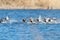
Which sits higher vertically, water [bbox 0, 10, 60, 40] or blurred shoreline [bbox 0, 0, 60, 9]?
water [bbox 0, 10, 60, 40]

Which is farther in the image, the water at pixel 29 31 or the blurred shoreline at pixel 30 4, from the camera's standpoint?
the blurred shoreline at pixel 30 4

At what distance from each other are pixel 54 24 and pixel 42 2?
18226 millimetres

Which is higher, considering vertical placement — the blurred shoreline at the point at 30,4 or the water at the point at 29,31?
the water at the point at 29,31

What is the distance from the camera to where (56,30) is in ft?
57.8

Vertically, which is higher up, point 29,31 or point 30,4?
point 29,31

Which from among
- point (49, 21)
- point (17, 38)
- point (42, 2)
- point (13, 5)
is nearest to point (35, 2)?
point (42, 2)

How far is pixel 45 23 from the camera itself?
2041 cm

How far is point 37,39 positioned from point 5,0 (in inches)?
900

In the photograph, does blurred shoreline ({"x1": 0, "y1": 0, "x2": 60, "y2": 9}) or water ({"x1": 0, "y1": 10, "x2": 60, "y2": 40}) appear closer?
water ({"x1": 0, "y1": 10, "x2": 60, "y2": 40})

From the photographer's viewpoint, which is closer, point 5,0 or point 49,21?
point 49,21

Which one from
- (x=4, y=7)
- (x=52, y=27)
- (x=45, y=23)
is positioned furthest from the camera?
(x=4, y=7)

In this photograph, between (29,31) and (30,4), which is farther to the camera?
(30,4)

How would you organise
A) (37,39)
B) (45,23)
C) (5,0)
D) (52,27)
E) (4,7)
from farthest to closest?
(5,0) → (4,7) → (45,23) → (52,27) → (37,39)

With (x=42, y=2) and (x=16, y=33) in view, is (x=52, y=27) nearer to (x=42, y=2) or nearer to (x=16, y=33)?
(x=16, y=33)
